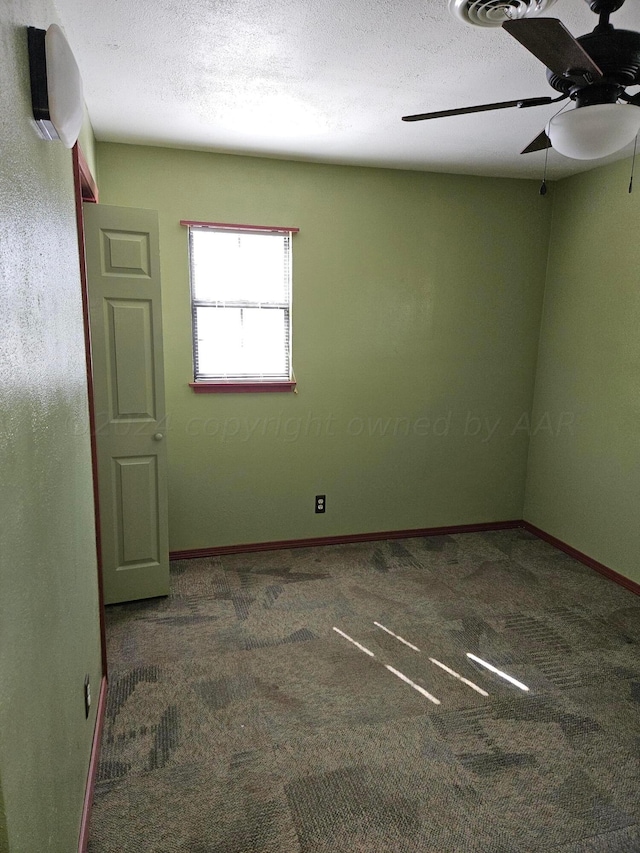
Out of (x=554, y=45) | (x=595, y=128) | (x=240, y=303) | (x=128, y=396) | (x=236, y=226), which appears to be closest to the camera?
(x=554, y=45)

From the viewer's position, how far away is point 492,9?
61.5 inches

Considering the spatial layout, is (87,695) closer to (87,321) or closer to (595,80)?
(87,321)

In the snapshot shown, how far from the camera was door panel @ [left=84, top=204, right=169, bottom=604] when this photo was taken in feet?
8.85

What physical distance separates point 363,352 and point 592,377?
157 cm

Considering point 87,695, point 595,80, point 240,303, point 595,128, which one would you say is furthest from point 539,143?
point 87,695

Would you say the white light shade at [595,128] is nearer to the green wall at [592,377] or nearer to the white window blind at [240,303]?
the green wall at [592,377]

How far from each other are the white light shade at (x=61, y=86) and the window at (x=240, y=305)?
2.00 m

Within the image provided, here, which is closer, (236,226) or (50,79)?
(50,79)

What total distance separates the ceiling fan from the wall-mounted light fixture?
3.50ft

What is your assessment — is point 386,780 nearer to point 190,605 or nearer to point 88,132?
point 190,605

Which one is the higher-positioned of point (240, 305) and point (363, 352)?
point (240, 305)

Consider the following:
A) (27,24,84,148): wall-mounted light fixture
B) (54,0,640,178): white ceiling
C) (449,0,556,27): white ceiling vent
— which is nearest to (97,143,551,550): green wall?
(54,0,640,178): white ceiling

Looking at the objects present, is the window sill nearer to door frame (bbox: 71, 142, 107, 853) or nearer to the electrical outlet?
door frame (bbox: 71, 142, 107, 853)

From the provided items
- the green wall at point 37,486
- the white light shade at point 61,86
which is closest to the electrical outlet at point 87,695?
the green wall at point 37,486
